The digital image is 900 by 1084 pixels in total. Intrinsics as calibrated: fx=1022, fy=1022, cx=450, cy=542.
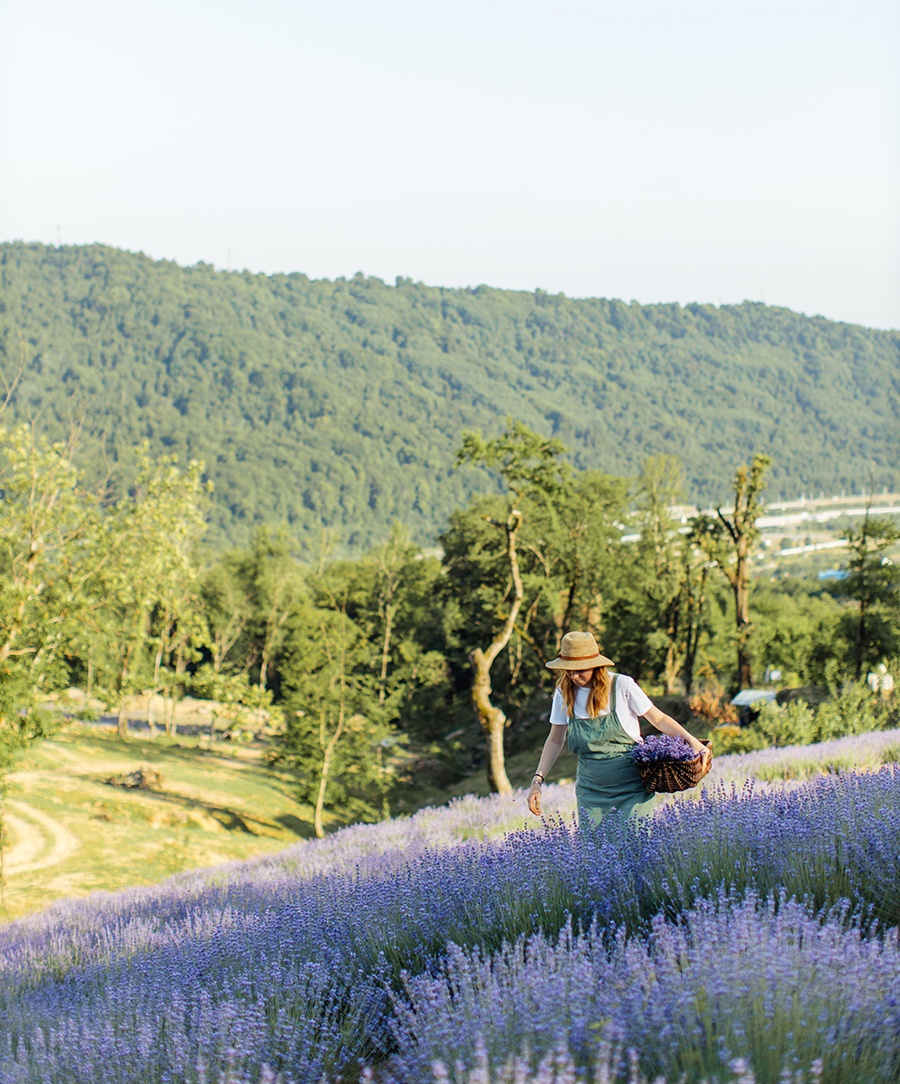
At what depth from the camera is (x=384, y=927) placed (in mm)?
4434

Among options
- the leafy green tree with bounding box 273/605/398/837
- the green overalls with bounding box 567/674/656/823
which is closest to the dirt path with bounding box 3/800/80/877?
the leafy green tree with bounding box 273/605/398/837

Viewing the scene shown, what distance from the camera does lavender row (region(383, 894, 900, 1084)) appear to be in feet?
7.64

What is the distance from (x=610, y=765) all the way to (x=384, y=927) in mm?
2015

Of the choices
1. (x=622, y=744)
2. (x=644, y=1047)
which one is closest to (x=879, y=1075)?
(x=644, y=1047)

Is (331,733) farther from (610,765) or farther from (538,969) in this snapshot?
(538,969)

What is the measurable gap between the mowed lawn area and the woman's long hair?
41.7ft

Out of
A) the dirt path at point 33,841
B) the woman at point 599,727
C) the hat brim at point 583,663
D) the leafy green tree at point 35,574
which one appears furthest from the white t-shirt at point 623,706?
the dirt path at point 33,841

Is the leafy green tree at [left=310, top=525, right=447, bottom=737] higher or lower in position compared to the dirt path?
higher

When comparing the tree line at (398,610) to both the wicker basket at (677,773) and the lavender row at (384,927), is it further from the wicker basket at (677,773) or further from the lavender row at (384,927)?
the wicker basket at (677,773)

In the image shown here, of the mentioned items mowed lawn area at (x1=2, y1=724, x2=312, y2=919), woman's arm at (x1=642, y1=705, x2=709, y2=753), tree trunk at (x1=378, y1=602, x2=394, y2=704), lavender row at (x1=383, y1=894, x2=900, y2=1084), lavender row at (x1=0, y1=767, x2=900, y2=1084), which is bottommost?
mowed lawn area at (x1=2, y1=724, x2=312, y2=919)

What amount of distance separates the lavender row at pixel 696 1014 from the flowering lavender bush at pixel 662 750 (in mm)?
2741

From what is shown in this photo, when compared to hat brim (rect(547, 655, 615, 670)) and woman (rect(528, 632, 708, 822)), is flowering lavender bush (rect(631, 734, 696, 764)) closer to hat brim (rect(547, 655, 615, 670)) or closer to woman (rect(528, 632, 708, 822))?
woman (rect(528, 632, 708, 822))

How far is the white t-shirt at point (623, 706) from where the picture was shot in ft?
19.7

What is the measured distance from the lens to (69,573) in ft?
54.7
